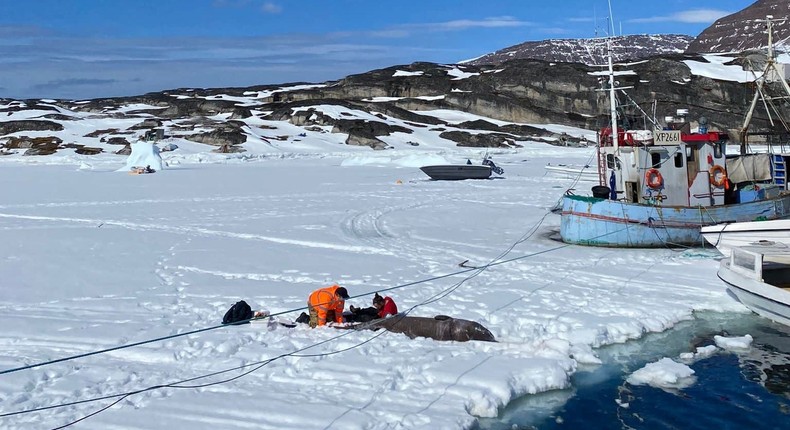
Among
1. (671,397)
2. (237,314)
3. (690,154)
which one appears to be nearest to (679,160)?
(690,154)

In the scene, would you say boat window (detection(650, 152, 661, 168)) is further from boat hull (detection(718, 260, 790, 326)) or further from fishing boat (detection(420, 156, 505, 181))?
fishing boat (detection(420, 156, 505, 181))

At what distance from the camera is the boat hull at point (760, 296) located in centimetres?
997

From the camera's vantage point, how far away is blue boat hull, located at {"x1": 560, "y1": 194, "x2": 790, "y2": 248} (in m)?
16.5

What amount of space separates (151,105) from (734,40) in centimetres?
15877

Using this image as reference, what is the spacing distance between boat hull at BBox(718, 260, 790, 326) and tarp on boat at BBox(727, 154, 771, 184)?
365 inches

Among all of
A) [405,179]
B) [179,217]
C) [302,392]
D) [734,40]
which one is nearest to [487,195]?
[405,179]

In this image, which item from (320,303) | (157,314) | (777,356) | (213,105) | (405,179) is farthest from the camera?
(213,105)

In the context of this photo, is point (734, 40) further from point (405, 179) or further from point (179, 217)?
point (179, 217)

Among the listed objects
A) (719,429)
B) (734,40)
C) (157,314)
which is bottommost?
(719,429)

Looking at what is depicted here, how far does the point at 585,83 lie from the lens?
94.4 m

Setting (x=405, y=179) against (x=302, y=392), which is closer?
(x=302, y=392)

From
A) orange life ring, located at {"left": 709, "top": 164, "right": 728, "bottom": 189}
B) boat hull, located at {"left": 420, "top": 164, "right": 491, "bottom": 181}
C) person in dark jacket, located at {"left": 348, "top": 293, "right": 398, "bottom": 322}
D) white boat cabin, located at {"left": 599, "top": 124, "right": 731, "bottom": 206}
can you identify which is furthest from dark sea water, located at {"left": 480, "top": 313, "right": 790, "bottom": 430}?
boat hull, located at {"left": 420, "top": 164, "right": 491, "bottom": 181}

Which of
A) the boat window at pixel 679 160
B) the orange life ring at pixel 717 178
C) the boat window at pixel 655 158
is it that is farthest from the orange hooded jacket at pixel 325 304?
→ the orange life ring at pixel 717 178

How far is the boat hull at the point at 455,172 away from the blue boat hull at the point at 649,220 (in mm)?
19864
